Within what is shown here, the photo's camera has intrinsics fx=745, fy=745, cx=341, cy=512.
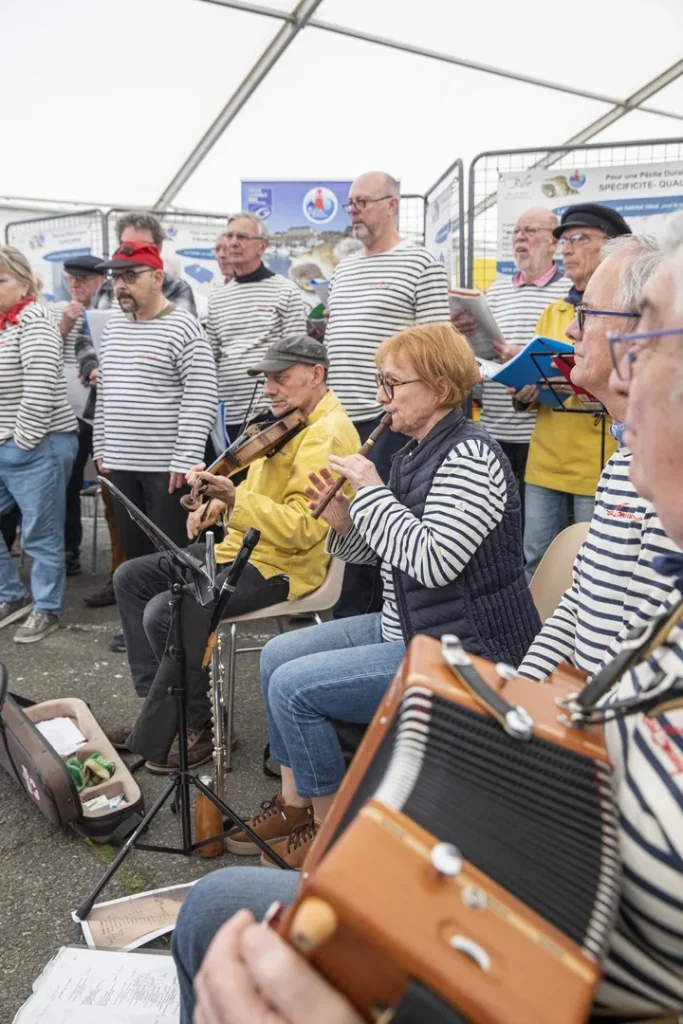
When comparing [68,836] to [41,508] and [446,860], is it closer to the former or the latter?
[446,860]

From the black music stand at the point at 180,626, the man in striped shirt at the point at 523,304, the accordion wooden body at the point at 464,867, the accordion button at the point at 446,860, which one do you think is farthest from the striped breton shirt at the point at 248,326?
the accordion button at the point at 446,860

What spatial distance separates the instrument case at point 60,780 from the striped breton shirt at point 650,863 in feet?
6.38

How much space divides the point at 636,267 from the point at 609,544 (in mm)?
622

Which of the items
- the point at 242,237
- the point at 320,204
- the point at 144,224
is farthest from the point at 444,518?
the point at 320,204

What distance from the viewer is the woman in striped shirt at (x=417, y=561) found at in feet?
6.59

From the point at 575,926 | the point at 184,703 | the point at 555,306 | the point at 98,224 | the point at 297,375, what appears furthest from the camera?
the point at 98,224

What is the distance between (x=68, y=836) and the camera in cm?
251

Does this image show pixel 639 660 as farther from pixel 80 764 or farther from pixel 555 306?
pixel 555 306

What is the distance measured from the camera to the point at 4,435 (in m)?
4.40

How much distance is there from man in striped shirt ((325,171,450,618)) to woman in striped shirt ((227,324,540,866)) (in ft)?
4.37

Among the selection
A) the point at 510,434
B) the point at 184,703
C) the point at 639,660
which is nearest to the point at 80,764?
the point at 184,703

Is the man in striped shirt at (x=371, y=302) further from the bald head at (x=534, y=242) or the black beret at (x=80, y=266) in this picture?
the black beret at (x=80, y=266)

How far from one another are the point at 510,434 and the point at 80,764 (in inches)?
103

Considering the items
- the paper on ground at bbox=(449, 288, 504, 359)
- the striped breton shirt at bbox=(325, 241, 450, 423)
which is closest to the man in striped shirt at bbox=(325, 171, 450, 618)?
the striped breton shirt at bbox=(325, 241, 450, 423)
